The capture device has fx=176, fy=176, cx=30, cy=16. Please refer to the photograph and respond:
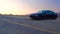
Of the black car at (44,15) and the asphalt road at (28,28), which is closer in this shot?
the asphalt road at (28,28)

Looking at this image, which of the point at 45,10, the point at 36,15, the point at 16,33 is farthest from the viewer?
the point at 45,10

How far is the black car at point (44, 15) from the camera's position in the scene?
67.0 ft

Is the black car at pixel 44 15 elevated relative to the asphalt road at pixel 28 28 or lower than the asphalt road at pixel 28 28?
elevated

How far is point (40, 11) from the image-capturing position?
21438mm

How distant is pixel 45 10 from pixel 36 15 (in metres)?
1.92

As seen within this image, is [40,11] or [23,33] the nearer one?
[23,33]

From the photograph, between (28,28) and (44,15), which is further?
(44,15)

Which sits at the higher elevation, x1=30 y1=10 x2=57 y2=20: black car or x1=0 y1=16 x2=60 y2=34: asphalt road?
x1=30 y1=10 x2=57 y2=20: black car

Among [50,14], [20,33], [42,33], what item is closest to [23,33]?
[20,33]

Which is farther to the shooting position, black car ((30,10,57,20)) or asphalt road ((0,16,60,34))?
black car ((30,10,57,20))

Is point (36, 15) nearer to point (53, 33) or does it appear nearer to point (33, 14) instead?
point (33, 14)

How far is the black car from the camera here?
67.0ft

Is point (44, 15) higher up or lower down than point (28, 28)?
higher up

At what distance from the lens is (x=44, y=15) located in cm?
2114
